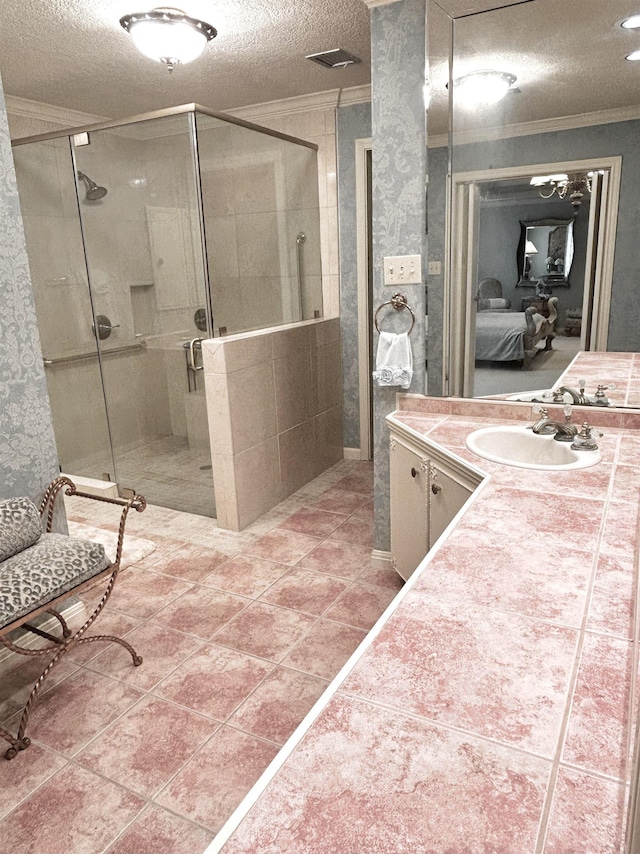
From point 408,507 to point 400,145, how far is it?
1.39 m

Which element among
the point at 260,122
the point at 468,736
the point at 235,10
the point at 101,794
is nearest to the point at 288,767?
the point at 468,736

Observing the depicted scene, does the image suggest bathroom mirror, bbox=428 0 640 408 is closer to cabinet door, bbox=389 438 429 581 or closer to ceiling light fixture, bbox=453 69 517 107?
ceiling light fixture, bbox=453 69 517 107

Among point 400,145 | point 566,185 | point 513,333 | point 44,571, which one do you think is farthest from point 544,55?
point 44,571

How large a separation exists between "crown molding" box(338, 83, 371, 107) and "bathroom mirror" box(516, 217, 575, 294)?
6.24 feet

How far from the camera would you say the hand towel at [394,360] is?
250 centimetres

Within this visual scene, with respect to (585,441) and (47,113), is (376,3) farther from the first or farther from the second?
(47,113)

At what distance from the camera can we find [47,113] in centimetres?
382

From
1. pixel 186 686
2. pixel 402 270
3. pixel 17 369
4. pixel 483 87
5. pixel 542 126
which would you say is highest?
pixel 483 87

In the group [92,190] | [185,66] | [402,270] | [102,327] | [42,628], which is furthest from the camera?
[102,327]

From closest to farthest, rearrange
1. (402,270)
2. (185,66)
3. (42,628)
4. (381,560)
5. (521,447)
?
(521,447)
(42,628)
(402,270)
(381,560)
(185,66)

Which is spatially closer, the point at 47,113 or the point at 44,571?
the point at 44,571

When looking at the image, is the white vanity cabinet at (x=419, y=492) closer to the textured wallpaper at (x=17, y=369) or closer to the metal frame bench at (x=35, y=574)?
the metal frame bench at (x=35, y=574)

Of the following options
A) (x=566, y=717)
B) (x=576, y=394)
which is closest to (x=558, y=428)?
(x=576, y=394)

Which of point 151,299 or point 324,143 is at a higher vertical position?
point 324,143
